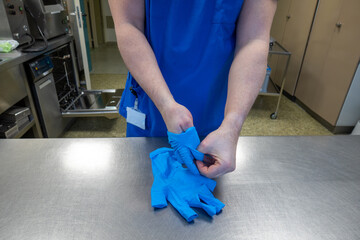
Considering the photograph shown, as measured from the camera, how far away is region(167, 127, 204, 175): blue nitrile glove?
482 millimetres

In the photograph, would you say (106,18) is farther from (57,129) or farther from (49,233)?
(49,233)

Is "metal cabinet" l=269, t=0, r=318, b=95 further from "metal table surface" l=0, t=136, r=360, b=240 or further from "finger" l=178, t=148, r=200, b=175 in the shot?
"finger" l=178, t=148, r=200, b=175

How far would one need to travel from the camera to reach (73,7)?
2.23 m

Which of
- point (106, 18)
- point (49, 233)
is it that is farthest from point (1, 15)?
point (106, 18)

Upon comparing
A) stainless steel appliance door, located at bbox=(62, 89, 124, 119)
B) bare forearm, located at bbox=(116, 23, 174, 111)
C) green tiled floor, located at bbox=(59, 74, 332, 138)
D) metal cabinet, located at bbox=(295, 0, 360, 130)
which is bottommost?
green tiled floor, located at bbox=(59, 74, 332, 138)

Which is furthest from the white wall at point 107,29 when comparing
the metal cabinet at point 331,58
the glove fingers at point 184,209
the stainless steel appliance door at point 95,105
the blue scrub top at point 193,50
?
the glove fingers at point 184,209

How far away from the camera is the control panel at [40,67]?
1566mm

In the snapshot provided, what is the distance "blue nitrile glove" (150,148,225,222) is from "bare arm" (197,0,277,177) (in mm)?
45

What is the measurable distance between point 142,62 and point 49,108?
1559 millimetres

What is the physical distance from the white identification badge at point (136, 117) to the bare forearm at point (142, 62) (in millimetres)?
170

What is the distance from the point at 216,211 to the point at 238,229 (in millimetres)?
53

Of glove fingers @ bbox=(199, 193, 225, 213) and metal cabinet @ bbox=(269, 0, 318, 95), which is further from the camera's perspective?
metal cabinet @ bbox=(269, 0, 318, 95)

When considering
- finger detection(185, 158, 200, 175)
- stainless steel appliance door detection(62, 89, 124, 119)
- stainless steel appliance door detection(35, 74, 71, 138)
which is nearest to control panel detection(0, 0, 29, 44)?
stainless steel appliance door detection(35, 74, 71, 138)

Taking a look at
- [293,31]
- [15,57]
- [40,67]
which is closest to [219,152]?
A: [15,57]
